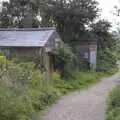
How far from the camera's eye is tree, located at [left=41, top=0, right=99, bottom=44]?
38625mm

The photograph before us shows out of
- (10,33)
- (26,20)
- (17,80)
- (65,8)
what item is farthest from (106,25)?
(17,80)

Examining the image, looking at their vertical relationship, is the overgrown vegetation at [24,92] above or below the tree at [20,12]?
below

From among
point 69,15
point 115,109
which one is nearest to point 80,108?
point 115,109

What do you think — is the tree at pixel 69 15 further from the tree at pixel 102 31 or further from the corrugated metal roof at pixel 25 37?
the corrugated metal roof at pixel 25 37

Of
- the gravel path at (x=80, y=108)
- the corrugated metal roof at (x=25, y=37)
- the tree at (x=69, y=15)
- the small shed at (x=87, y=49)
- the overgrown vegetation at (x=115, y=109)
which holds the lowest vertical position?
the gravel path at (x=80, y=108)

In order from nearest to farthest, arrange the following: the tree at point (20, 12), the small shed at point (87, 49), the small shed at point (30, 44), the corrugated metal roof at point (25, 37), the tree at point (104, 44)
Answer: the small shed at point (30, 44) → the corrugated metal roof at point (25, 37) → the tree at point (20, 12) → the small shed at point (87, 49) → the tree at point (104, 44)

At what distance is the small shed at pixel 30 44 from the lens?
87.2 feet

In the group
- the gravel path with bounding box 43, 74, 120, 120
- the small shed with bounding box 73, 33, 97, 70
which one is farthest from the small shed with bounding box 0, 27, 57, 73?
the small shed with bounding box 73, 33, 97, 70

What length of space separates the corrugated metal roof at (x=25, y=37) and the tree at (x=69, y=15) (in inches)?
344

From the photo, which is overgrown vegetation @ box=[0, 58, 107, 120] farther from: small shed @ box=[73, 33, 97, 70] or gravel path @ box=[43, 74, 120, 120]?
small shed @ box=[73, 33, 97, 70]

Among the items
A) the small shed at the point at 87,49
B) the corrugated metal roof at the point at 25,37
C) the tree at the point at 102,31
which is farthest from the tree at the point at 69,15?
the corrugated metal roof at the point at 25,37

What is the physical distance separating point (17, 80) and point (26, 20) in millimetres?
21021

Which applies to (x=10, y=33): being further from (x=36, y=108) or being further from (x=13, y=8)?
(x=36, y=108)

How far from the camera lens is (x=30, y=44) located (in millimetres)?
27000
